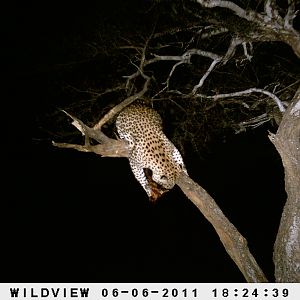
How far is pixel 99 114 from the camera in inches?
338

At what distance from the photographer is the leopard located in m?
6.48

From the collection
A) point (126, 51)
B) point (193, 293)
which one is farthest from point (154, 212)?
point (193, 293)

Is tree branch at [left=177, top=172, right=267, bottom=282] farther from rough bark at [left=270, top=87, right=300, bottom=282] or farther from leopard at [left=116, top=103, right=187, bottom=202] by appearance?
leopard at [left=116, top=103, right=187, bottom=202]

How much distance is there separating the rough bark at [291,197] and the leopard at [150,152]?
1459 mm

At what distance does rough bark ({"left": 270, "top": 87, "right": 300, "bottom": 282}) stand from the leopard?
1459 millimetres

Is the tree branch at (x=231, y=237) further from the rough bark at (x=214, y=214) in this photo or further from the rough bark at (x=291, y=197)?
the rough bark at (x=291, y=197)

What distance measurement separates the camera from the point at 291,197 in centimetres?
568

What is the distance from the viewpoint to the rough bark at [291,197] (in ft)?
18.1

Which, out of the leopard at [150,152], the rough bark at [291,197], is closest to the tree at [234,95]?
the rough bark at [291,197]

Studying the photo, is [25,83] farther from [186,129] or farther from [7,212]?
[7,212]

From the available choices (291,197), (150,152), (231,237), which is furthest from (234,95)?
(231,237)

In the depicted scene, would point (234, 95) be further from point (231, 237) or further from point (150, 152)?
point (231, 237)

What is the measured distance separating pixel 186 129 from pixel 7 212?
23.0 feet
